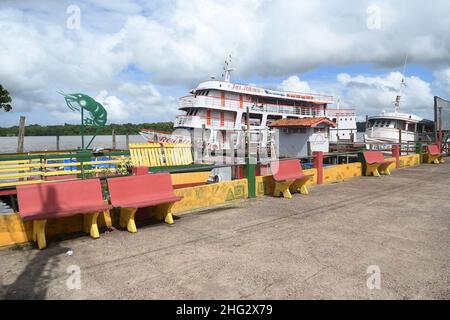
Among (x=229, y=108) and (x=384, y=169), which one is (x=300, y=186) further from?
(x=229, y=108)

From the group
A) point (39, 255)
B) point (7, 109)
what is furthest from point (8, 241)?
point (7, 109)

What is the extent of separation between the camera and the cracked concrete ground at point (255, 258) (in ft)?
12.2

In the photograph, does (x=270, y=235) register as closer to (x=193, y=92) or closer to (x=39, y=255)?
(x=39, y=255)

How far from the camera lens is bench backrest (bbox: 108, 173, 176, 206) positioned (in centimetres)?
610

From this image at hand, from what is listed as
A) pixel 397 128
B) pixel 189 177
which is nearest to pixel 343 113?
pixel 397 128

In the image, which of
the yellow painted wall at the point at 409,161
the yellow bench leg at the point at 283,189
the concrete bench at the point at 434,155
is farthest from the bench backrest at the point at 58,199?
the concrete bench at the point at 434,155

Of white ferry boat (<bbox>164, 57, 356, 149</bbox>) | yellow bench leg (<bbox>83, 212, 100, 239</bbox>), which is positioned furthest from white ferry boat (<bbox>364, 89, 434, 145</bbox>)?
yellow bench leg (<bbox>83, 212, 100, 239</bbox>)

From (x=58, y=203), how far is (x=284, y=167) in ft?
18.3

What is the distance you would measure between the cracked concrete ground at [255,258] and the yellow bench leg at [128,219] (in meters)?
0.16

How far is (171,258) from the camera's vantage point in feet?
15.4

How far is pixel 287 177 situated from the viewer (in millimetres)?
9039

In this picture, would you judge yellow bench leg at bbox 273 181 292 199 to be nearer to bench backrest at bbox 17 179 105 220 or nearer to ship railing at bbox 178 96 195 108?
bench backrest at bbox 17 179 105 220

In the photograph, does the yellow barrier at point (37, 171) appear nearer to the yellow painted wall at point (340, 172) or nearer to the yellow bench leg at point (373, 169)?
the yellow painted wall at point (340, 172)
